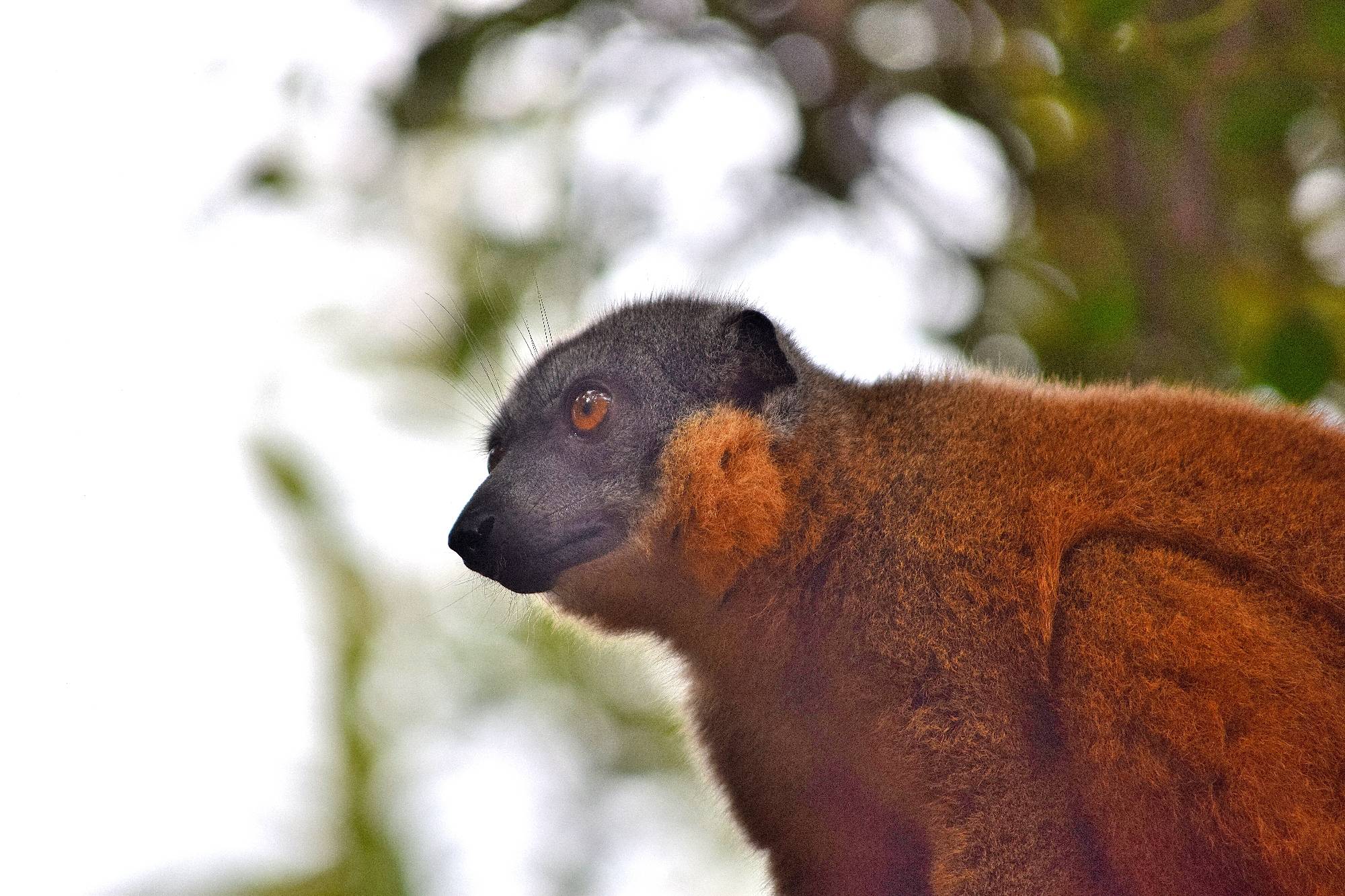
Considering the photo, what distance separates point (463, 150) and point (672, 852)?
5.39m

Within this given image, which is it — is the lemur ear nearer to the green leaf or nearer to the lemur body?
the lemur body

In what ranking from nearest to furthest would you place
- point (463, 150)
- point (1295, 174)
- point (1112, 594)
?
→ point (1112, 594) → point (1295, 174) → point (463, 150)

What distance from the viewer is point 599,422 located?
501 centimetres

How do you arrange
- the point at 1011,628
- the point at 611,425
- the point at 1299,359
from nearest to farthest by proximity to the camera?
the point at 1011,628
the point at 1299,359
the point at 611,425

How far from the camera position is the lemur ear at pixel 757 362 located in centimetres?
503

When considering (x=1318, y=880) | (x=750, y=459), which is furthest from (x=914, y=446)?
(x=1318, y=880)

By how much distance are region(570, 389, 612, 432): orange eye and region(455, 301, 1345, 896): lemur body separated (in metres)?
0.06

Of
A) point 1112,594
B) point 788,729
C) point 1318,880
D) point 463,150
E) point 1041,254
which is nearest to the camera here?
point 1318,880

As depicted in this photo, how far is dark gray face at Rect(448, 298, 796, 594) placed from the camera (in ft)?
15.6

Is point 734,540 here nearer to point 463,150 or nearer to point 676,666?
point 676,666

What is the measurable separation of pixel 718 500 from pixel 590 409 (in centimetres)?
77

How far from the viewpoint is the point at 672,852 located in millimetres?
8789

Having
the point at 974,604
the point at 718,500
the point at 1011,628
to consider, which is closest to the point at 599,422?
the point at 718,500

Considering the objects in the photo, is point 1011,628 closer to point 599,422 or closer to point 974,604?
point 974,604
